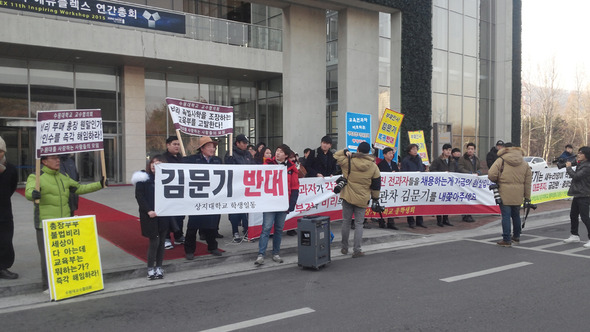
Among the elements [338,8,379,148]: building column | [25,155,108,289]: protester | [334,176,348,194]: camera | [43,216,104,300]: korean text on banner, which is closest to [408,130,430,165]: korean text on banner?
[338,8,379,148]: building column

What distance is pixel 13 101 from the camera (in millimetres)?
19734

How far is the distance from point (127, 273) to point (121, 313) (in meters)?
1.50

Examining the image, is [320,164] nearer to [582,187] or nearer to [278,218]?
[278,218]

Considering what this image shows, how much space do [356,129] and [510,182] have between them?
4533 mm

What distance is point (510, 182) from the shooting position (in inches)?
335

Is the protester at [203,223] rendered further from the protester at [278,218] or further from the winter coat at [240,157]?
the winter coat at [240,157]

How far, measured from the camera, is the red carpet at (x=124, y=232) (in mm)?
7692

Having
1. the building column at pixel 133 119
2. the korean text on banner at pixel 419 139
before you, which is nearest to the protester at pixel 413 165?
the korean text on banner at pixel 419 139

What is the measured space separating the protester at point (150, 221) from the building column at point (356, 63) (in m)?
8.64

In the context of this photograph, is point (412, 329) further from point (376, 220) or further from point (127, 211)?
point (127, 211)

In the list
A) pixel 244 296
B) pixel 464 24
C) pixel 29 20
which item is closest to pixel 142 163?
pixel 29 20

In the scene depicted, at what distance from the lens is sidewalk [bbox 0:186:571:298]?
639 cm

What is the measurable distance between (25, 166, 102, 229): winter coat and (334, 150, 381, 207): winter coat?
400cm

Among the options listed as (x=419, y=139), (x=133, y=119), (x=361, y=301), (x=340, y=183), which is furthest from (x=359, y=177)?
(x=133, y=119)
